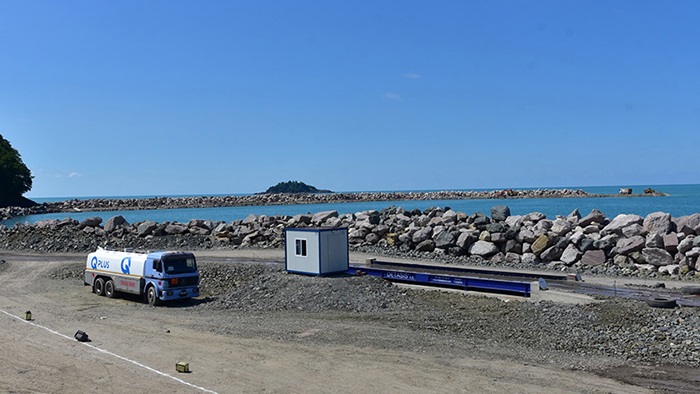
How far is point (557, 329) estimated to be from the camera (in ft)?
64.4

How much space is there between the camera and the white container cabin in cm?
2780

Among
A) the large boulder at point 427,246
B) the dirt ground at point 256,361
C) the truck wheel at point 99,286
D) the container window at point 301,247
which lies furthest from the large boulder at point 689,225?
the truck wheel at point 99,286

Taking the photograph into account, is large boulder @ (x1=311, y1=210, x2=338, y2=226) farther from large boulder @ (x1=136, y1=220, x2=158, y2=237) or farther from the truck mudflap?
the truck mudflap

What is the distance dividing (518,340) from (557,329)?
1841 mm

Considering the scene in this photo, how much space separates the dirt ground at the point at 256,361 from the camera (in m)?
14.1

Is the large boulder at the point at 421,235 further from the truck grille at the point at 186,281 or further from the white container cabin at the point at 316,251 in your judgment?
the truck grille at the point at 186,281

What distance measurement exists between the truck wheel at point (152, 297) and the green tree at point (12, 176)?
386 feet

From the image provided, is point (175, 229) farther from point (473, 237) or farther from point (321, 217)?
point (473, 237)

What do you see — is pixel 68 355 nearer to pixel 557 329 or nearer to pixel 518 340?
pixel 518 340

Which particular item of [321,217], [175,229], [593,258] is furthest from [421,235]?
[175,229]

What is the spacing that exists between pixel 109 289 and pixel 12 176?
4611 inches

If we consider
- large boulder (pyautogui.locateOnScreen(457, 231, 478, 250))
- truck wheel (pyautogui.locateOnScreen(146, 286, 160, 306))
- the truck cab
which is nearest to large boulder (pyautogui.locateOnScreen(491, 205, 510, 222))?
large boulder (pyautogui.locateOnScreen(457, 231, 478, 250))

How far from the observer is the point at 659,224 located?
34.3 meters

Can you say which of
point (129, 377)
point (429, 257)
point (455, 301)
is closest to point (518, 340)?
point (455, 301)
